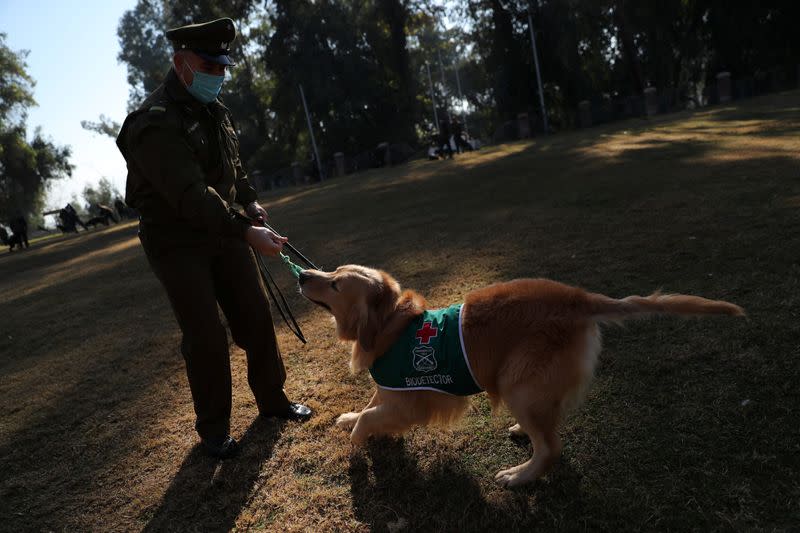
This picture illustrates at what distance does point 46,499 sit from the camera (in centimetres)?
331

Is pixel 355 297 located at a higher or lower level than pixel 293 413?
higher

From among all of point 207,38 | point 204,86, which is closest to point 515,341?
point 204,86

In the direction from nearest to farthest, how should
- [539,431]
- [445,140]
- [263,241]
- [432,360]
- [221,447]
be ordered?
[539,431] → [432,360] → [263,241] → [221,447] → [445,140]

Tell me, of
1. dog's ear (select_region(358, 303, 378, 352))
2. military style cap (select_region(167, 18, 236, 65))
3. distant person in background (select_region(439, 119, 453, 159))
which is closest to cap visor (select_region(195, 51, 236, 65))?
military style cap (select_region(167, 18, 236, 65))

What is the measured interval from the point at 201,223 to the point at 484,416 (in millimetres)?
2274

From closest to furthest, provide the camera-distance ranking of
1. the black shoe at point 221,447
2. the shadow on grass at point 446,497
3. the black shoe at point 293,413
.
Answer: the shadow on grass at point 446,497, the black shoe at point 221,447, the black shoe at point 293,413

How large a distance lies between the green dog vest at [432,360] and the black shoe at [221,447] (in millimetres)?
1212

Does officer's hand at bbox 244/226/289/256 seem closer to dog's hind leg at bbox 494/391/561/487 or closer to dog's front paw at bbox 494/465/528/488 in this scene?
dog's hind leg at bbox 494/391/561/487

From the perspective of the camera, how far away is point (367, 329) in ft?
10.1

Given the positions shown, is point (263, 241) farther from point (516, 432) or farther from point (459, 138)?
point (459, 138)

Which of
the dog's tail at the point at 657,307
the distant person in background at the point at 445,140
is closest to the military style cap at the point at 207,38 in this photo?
the dog's tail at the point at 657,307

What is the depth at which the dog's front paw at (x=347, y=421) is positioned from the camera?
3.44 metres

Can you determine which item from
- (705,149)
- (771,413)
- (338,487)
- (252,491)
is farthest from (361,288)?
(705,149)

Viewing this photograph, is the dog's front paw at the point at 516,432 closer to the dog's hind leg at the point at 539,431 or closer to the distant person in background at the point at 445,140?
the dog's hind leg at the point at 539,431
